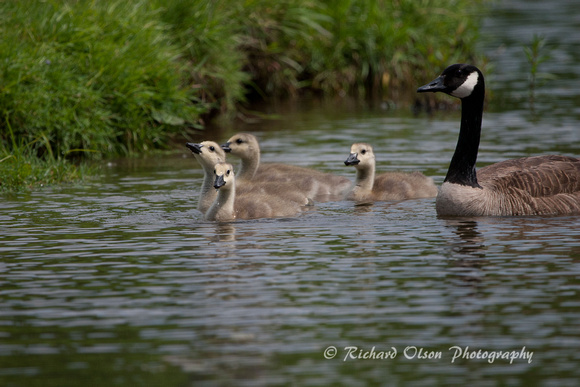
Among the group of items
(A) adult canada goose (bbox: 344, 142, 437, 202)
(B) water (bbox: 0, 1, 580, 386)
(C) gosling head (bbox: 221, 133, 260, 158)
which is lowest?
(B) water (bbox: 0, 1, 580, 386)

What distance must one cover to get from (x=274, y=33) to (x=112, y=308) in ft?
49.5

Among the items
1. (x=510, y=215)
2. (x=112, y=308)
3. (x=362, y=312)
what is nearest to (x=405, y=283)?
(x=362, y=312)

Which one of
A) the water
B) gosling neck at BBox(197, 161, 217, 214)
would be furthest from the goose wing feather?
gosling neck at BBox(197, 161, 217, 214)

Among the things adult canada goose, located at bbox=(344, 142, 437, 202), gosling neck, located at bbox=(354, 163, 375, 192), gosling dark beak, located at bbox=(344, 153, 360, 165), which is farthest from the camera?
gosling neck, located at bbox=(354, 163, 375, 192)

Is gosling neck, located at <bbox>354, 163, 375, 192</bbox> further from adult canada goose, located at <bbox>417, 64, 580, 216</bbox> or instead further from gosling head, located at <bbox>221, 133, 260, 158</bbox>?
adult canada goose, located at <bbox>417, 64, 580, 216</bbox>

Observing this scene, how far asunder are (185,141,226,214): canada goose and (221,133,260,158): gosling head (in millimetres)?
849

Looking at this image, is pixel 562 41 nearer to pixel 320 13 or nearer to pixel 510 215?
pixel 320 13

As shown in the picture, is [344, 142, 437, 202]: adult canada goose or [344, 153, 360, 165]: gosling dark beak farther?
[344, 142, 437, 202]: adult canada goose

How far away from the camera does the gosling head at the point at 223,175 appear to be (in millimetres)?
11539

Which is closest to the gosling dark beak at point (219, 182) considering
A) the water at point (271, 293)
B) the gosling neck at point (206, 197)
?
the water at point (271, 293)

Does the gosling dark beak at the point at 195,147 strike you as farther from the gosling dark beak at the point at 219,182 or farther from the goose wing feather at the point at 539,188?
the goose wing feather at the point at 539,188

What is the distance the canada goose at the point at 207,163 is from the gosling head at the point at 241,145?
0.85 m

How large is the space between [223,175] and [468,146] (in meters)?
2.81

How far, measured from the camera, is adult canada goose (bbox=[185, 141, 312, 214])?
12.6 meters
